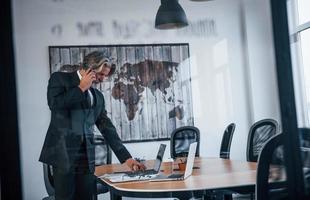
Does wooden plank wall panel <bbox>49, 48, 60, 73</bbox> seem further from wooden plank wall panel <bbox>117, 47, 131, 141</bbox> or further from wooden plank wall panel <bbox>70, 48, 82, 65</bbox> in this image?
wooden plank wall panel <bbox>117, 47, 131, 141</bbox>

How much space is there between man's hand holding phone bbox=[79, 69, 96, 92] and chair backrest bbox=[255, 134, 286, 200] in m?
1.13

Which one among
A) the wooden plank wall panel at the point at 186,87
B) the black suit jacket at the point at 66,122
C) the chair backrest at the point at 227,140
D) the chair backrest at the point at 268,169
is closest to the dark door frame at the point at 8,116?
the black suit jacket at the point at 66,122

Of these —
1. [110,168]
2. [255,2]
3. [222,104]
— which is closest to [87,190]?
[110,168]

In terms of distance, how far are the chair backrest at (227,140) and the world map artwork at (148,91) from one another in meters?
0.45

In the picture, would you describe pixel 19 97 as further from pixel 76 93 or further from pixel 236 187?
pixel 236 187

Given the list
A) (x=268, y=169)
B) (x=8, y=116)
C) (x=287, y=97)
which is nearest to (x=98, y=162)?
(x=8, y=116)

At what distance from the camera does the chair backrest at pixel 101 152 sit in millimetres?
2736

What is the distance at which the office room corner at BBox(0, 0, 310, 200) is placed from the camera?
1.70 metres

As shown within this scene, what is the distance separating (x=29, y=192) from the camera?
6.39ft

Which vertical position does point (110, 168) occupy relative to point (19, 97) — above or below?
below

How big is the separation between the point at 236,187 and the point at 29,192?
1121 mm

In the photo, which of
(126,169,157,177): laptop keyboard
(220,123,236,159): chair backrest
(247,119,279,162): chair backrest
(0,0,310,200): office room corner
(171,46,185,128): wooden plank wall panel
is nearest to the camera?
(0,0,310,200): office room corner

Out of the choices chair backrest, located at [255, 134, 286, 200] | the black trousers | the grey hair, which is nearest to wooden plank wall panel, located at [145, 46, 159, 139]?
the grey hair

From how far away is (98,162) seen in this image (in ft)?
9.21
